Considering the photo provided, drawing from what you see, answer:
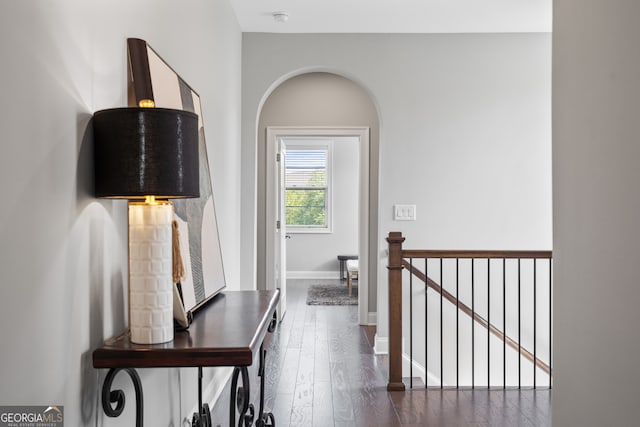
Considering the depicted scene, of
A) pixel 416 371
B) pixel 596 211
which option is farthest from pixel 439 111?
pixel 596 211

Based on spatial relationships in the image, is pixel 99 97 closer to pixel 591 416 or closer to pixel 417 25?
pixel 591 416

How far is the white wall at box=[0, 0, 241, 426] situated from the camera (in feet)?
3.51

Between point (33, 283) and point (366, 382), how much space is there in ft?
8.75

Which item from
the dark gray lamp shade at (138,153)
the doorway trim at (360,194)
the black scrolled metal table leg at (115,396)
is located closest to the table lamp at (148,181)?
the dark gray lamp shade at (138,153)

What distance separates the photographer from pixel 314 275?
29.2 ft

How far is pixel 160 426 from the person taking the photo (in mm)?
2061

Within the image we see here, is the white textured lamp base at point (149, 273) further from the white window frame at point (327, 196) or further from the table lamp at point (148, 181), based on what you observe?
the white window frame at point (327, 196)

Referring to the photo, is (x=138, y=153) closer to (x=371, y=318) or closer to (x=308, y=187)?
(x=371, y=318)

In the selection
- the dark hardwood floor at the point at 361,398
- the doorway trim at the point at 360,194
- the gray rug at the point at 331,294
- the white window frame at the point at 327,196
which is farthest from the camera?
the white window frame at the point at 327,196

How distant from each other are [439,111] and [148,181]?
3326 millimetres

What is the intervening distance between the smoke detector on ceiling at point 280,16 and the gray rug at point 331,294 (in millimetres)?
3675

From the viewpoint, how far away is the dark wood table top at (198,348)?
1.38 meters

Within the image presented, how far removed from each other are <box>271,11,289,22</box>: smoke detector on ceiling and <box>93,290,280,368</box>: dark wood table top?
2717 mm

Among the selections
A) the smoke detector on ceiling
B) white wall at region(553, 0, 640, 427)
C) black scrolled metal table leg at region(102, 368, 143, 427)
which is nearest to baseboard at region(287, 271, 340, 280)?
the smoke detector on ceiling
